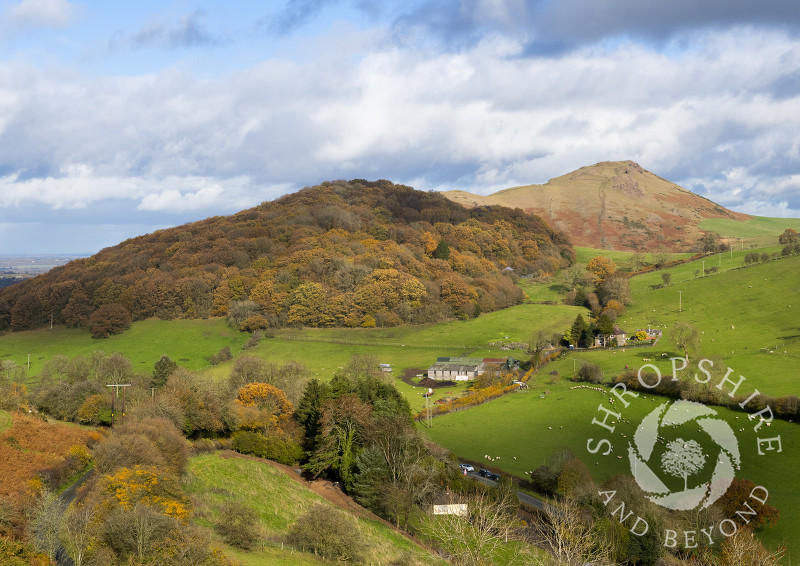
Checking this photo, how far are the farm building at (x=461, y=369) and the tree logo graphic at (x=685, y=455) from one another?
2421cm

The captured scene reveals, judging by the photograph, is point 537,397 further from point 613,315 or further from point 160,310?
point 160,310

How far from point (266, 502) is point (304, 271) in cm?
8161

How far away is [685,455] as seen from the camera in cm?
5119

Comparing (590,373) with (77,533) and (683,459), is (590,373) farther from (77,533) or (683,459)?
(77,533)

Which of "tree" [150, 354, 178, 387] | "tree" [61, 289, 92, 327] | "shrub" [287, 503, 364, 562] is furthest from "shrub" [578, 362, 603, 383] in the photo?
"tree" [61, 289, 92, 327]

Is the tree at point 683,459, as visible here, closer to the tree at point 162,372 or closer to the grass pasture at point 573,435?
the grass pasture at point 573,435

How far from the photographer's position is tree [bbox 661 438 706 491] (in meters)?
47.5

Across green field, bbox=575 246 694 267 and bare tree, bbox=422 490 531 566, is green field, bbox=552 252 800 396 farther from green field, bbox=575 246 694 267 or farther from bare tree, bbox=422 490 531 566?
bare tree, bbox=422 490 531 566

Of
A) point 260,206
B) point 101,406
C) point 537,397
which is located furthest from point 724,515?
point 260,206

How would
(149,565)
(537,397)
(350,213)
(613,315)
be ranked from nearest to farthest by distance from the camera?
1. (149,565)
2. (537,397)
3. (613,315)
4. (350,213)

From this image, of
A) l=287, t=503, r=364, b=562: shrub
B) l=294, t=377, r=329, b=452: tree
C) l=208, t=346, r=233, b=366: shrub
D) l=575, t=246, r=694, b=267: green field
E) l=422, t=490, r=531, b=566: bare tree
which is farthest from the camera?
l=575, t=246, r=694, b=267: green field

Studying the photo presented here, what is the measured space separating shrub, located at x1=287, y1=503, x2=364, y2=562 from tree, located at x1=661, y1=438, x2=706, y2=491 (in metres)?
26.5

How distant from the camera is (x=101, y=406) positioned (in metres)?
56.4

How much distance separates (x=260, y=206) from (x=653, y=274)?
108 meters
